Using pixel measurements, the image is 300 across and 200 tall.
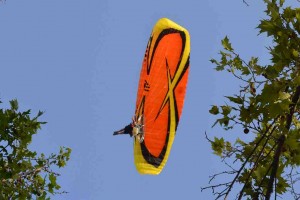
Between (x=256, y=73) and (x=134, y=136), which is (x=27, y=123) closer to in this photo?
(x=256, y=73)

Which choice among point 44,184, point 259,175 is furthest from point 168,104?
point 259,175

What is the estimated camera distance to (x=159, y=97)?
1106 inches

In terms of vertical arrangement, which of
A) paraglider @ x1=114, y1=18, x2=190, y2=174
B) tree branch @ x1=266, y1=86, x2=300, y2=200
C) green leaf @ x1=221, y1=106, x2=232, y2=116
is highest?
paraglider @ x1=114, y1=18, x2=190, y2=174

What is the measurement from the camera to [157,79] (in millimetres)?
27906

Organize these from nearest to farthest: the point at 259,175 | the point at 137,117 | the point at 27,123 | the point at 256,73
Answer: the point at 256,73, the point at 259,175, the point at 27,123, the point at 137,117

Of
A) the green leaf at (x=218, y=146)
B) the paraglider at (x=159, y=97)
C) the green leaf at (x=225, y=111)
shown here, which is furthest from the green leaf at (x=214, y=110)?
the paraglider at (x=159, y=97)

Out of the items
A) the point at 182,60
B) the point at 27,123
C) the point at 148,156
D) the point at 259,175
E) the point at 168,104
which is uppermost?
the point at 182,60

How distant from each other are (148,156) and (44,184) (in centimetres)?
1794

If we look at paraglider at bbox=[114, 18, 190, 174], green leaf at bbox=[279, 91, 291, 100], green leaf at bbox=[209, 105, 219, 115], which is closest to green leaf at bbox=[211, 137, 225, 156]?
green leaf at bbox=[209, 105, 219, 115]

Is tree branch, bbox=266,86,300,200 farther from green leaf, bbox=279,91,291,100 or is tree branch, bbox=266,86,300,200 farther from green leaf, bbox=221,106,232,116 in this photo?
green leaf, bbox=221,106,232,116

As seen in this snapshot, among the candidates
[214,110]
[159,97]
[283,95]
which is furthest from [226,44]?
[159,97]

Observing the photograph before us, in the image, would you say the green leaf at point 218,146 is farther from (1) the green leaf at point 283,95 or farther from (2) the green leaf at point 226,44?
(1) the green leaf at point 283,95

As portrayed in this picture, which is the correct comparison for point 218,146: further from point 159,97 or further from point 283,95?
point 159,97

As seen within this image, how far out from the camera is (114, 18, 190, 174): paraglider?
89.9 ft
